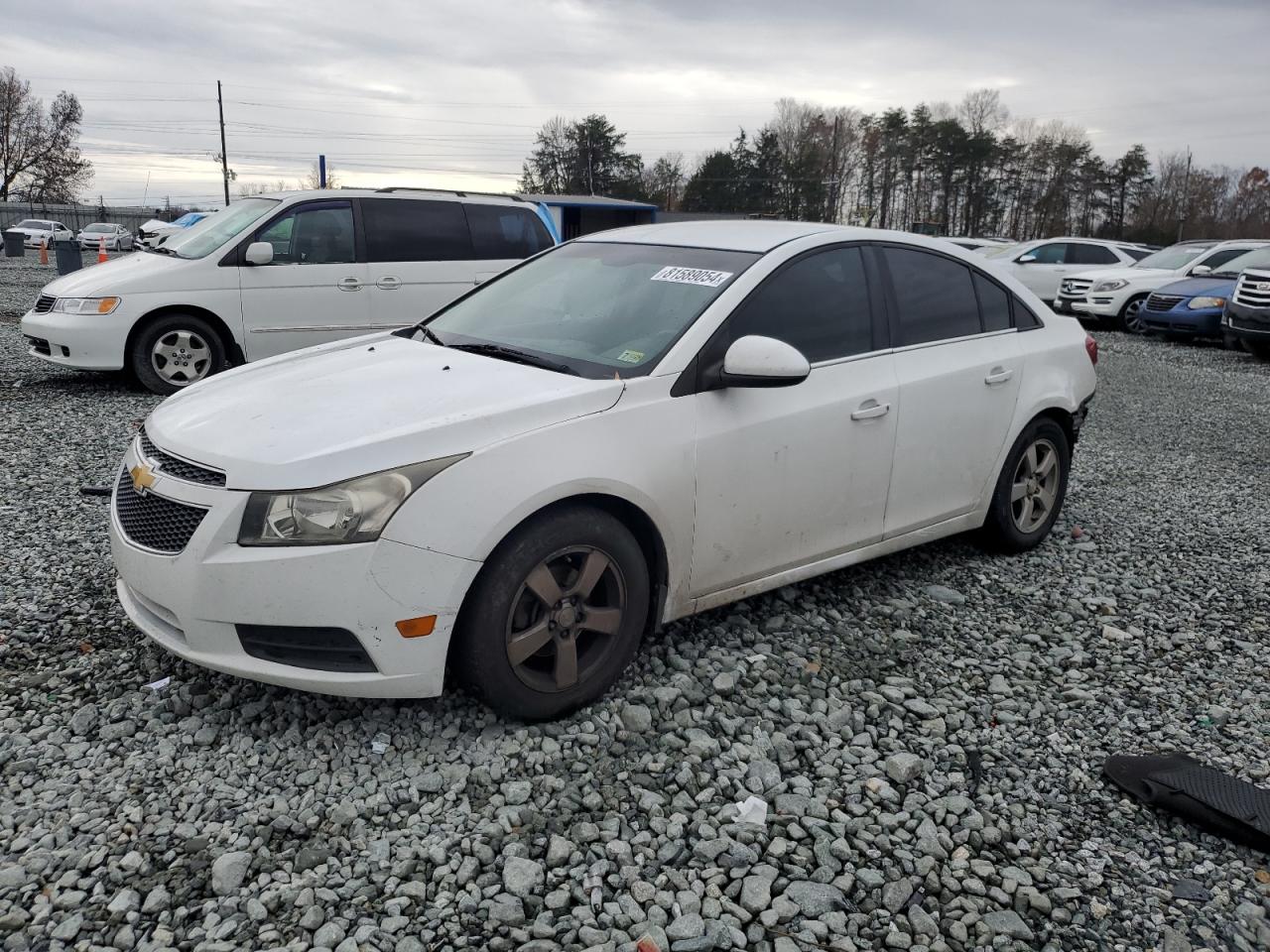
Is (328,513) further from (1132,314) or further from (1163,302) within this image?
(1132,314)

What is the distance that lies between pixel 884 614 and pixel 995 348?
56.5 inches

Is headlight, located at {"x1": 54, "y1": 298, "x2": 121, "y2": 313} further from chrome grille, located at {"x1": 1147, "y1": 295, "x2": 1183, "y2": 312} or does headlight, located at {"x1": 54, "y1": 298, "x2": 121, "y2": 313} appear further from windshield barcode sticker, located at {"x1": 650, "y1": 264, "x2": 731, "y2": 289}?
chrome grille, located at {"x1": 1147, "y1": 295, "x2": 1183, "y2": 312}

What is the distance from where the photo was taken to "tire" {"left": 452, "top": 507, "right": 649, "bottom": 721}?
3072mm

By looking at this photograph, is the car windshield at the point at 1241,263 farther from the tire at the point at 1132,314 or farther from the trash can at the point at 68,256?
the trash can at the point at 68,256

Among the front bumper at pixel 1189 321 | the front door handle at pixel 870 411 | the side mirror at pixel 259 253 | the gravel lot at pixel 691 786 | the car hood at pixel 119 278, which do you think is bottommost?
the gravel lot at pixel 691 786

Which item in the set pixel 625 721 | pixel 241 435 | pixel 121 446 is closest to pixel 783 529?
pixel 625 721

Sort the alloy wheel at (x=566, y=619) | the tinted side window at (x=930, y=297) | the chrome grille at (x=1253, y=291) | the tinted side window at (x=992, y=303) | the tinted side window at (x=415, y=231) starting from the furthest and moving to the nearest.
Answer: the chrome grille at (x=1253, y=291) < the tinted side window at (x=415, y=231) < the tinted side window at (x=992, y=303) < the tinted side window at (x=930, y=297) < the alloy wheel at (x=566, y=619)

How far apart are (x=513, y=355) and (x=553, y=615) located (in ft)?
3.58

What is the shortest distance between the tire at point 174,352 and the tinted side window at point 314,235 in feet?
3.02

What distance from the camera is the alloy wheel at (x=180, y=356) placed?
8641 mm

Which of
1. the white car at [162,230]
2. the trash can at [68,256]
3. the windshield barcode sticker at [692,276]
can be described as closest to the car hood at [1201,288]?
the white car at [162,230]

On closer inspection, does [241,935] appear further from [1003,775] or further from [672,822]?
[1003,775]

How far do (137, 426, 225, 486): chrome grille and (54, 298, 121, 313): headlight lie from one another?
5767mm

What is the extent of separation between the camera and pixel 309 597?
9.50 feet
